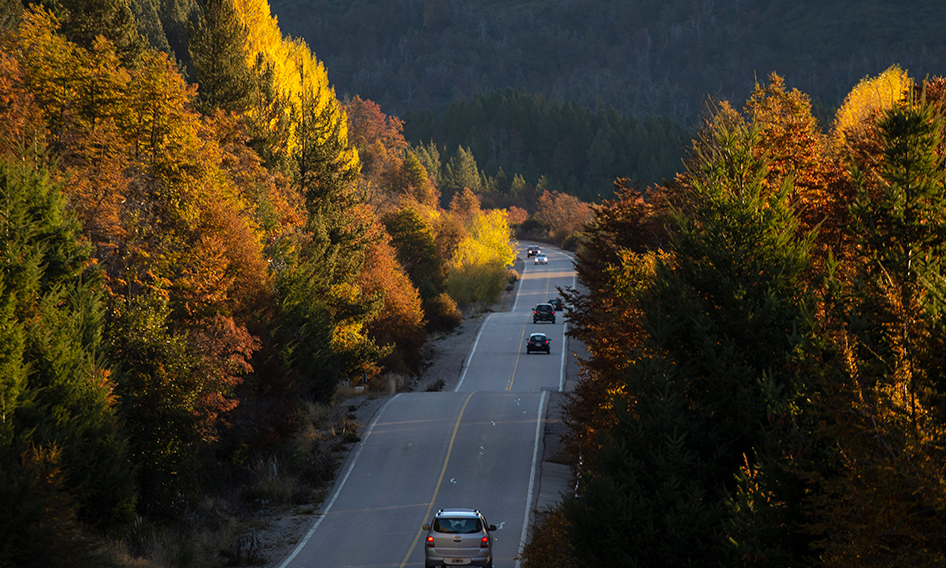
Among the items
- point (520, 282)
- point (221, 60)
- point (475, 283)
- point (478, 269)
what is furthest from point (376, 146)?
point (221, 60)

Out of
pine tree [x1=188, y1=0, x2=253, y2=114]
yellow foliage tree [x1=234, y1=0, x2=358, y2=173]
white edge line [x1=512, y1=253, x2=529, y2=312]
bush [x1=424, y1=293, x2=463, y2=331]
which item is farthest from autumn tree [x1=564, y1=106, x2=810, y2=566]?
white edge line [x1=512, y1=253, x2=529, y2=312]

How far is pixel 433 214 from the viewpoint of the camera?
90.2m

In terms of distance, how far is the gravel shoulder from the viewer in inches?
876

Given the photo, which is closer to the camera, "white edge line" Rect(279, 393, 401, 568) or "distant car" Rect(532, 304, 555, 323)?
"white edge line" Rect(279, 393, 401, 568)

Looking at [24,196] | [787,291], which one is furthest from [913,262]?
[24,196]

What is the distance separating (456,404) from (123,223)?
1978 centimetres

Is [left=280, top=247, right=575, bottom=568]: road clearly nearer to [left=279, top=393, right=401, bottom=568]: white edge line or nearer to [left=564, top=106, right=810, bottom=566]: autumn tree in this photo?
[left=279, top=393, right=401, bottom=568]: white edge line

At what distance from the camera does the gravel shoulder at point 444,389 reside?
73.0 feet

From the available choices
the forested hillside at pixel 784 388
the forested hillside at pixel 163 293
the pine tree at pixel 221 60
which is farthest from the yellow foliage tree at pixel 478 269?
the forested hillside at pixel 784 388

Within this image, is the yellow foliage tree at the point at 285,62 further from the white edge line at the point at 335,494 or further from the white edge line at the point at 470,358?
the white edge line at the point at 470,358

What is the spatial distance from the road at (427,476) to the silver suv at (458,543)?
2119 millimetres

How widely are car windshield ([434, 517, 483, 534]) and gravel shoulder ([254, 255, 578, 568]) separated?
84.6 inches

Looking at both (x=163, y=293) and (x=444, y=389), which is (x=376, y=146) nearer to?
(x=444, y=389)

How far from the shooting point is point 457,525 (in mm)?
17891
